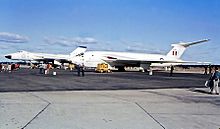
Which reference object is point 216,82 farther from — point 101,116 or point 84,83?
point 101,116

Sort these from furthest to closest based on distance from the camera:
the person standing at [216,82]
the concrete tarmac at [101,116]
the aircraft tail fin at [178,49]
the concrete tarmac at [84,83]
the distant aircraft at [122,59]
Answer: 1. the aircraft tail fin at [178,49]
2. the distant aircraft at [122,59]
3. the concrete tarmac at [84,83]
4. the person standing at [216,82]
5. the concrete tarmac at [101,116]

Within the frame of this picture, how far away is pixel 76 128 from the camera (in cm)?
746

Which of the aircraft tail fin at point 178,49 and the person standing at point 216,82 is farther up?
the aircraft tail fin at point 178,49

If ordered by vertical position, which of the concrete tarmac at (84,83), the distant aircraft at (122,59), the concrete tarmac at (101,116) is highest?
the distant aircraft at (122,59)

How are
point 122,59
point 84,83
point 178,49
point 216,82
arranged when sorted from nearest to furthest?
point 216,82
point 84,83
point 122,59
point 178,49

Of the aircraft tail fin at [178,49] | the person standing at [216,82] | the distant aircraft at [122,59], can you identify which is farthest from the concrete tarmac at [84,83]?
the aircraft tail fin at [178,49]

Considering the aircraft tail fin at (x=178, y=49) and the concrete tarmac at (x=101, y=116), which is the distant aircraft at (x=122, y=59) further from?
the concrete tarmac at (x=101, y=116)

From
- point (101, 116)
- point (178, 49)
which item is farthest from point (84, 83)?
point (178, 49)

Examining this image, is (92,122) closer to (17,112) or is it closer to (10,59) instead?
(17,112)

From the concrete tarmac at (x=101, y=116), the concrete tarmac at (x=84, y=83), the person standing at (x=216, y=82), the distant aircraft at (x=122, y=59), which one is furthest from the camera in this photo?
the distant aircraft at (x=122, y=59)

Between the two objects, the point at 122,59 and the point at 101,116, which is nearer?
the point at 101,116

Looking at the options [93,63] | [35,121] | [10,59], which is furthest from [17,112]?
[10,59]

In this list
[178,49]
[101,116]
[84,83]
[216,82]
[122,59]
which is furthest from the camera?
[178,49]

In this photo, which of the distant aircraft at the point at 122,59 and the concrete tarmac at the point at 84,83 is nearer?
the concrete tarmac at the point at 84,83
